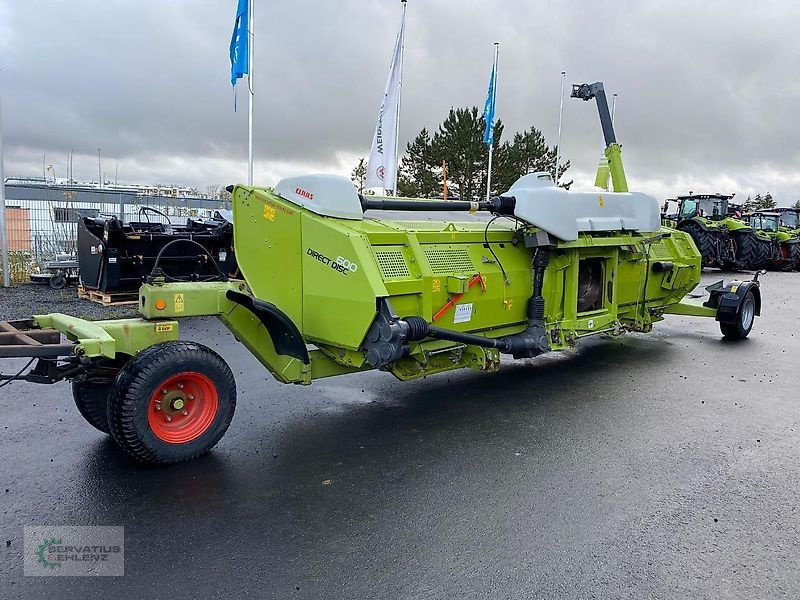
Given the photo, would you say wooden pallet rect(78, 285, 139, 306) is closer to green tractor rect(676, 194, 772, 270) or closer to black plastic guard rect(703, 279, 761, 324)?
black plastic guard rect(703, 279, 761, 324)

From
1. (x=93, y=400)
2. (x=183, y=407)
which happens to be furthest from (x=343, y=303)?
(x=93, y=400)

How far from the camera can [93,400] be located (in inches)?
171

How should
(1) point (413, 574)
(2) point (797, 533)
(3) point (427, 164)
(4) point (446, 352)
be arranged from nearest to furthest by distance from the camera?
(1) point (413, 574), (2) point (797, 533), (4) point (446, 352), (3) point (427, 164)

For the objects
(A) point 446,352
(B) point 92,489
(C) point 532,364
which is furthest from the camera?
(C) point 532,364

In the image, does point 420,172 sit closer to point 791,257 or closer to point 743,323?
point 791,257

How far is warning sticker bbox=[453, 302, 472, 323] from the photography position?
518 centimetres

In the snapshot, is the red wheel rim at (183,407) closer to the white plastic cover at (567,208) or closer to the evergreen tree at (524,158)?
the white plastic cover at (567,208)

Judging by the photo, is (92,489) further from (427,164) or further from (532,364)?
(427,164)

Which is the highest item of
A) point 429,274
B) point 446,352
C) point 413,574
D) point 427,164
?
point 427,164

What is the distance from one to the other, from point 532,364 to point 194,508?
4.67 metres

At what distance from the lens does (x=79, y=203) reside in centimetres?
1652

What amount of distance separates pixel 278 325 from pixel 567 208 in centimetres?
289

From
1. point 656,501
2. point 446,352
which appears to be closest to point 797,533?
point 656,501

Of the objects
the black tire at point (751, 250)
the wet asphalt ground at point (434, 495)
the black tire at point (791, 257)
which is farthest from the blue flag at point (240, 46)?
the black tire at point (791, 257)
